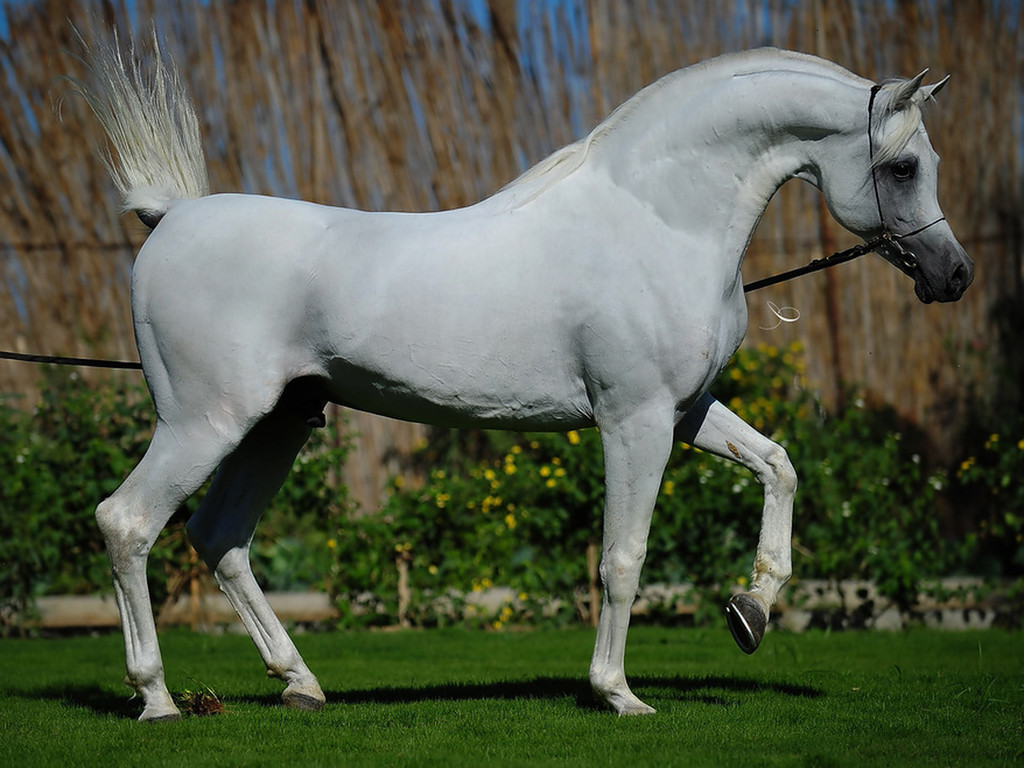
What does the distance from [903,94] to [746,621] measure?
5.44ft

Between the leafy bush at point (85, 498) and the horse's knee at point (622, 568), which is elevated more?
the horse's knee at point (622, 568)

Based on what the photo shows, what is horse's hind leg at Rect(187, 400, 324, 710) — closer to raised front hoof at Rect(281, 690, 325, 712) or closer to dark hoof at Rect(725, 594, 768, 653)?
raised front hoof at Rect(281, 690, 325, 712)

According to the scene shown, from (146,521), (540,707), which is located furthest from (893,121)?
(146,521)

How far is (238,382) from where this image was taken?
3928 millimetres

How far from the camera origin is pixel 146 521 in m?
3.94

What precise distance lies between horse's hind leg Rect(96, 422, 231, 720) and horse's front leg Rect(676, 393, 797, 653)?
5.13 feet

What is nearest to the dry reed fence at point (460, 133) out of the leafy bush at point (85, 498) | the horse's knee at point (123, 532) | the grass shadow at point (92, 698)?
the leafy bush at point (85, 498)

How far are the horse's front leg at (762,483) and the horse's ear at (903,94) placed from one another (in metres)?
1.09

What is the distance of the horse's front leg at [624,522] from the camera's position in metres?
3.79

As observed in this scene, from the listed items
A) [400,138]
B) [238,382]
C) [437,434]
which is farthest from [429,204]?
[238,382]

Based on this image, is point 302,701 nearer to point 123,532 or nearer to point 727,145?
point 123,532

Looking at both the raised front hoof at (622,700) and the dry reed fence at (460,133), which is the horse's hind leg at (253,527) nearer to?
the raised front hoof at (622,700)

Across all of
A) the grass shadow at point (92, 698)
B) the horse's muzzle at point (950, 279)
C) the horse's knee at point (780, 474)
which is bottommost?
the grass shadow at point (92, 698)

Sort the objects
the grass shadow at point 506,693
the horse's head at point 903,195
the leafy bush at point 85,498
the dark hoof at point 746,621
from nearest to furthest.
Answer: the dark hoof at point 746,621 → the horse's head at point 903,195 → the grass shadow at point 506,693 → the leafy bush at point 85,498
